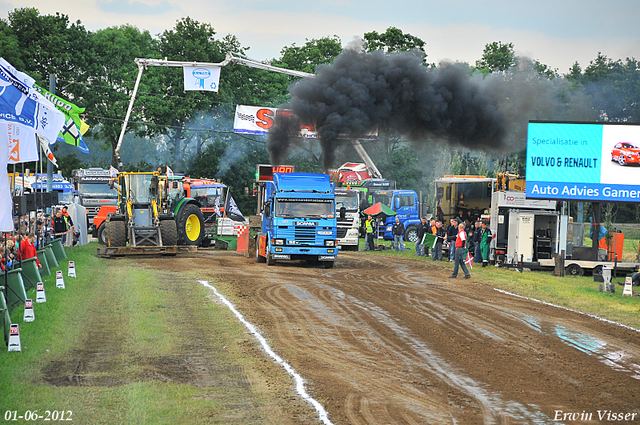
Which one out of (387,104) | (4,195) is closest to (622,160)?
(387,104)

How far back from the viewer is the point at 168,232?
25922mm

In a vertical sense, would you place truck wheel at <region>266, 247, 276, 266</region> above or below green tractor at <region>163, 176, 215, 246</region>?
below

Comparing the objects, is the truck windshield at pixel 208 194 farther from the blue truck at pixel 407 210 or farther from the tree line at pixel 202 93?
the tree line at pixel 202 93

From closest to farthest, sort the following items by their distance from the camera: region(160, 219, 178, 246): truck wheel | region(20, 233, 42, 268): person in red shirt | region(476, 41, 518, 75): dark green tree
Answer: region(20, 233, 42, 268): person in red shirt, region(160, 219, 178, 246): truck wheel, region(476, 41, 518, 75): dark green tree

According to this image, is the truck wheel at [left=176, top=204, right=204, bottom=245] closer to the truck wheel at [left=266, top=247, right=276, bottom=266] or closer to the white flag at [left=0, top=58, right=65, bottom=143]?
the truck wheel at [left=266, top=247, right=276, bottom=266]

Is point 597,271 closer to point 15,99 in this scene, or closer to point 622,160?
point 622,160

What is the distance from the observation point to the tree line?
55447 mm

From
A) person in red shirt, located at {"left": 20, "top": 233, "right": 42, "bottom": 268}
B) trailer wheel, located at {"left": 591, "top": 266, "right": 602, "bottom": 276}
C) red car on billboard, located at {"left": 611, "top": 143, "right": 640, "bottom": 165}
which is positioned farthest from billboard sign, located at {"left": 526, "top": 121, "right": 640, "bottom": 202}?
person in red shirt, located at {"left": 20, "top": 233, "right": 42, "bottom": 268}

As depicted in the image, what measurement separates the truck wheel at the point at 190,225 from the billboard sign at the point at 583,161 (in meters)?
13.5

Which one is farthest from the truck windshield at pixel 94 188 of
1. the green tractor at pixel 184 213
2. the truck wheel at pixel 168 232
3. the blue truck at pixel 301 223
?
the blue truck at pixel 301 223

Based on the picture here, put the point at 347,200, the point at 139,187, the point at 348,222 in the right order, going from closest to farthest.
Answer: the point at 139,187 < the point at 348,222 < the point at 347,200

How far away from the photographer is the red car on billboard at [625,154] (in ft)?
75.9

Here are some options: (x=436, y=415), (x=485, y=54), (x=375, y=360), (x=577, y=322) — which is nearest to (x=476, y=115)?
(x=577, y=322)

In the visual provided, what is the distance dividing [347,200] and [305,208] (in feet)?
36.6
